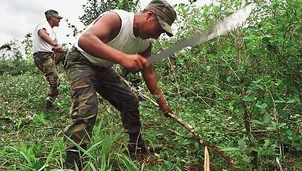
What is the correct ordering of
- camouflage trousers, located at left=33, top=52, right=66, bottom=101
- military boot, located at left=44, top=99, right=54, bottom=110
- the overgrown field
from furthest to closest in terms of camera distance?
camouflage trousers, located at left=33, top=52, right=66, bottom=101, military boot, located at left=44, top=99, right=54, bottom=110, the overgrown field

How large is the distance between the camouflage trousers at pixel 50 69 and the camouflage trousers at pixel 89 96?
312cm

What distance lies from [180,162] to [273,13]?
4.72 ft

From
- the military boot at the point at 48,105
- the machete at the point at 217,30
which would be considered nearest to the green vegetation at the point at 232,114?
the machete at the point at 217,30

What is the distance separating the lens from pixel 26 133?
4.86 metres

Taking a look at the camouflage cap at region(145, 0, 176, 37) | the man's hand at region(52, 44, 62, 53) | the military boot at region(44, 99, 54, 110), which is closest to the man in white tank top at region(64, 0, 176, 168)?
the camouflage cap at region(145, 0, 176, 37)

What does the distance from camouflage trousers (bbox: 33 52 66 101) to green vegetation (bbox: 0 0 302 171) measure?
5.88 ft

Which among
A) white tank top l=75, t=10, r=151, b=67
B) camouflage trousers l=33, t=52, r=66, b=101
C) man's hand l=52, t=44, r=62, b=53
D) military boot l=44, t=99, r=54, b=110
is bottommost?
white tank top l=75, t=10, r=151, b=67

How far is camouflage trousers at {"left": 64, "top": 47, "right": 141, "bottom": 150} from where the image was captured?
3.04 meters

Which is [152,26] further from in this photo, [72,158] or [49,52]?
[49,52]

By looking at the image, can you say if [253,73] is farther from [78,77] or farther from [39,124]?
[39,124]

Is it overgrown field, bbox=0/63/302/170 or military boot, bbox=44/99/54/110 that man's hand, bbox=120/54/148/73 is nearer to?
overgrown field, bbox=0/63/302/170

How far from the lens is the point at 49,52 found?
6.77 meters

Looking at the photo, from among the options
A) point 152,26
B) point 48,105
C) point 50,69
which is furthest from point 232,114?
point 50,69

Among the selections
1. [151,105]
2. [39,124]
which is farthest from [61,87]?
[151,105]
